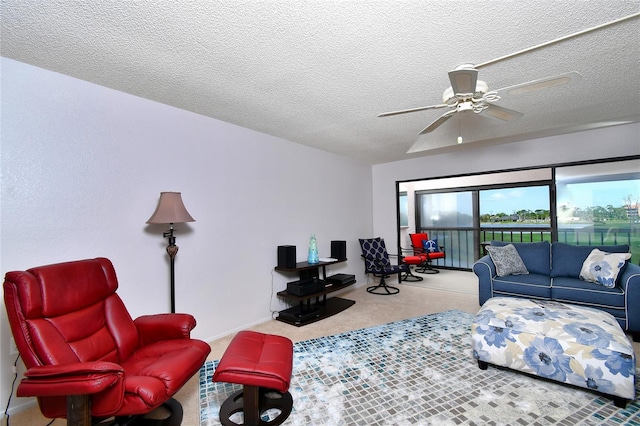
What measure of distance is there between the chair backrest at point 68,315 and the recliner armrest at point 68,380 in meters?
0.18

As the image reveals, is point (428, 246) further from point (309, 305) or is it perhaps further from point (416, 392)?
point (416, 392)

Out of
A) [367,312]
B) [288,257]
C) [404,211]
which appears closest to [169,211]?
[288,257]

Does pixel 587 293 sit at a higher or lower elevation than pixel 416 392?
higher

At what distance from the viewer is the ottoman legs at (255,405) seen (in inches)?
68.9

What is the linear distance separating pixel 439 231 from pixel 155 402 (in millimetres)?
7087

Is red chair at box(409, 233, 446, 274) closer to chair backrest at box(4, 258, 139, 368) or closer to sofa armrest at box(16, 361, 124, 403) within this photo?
chair backrest at box(4, 258, 139, 368)

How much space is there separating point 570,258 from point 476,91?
10.1ft

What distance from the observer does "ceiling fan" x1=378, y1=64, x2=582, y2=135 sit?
5.15 ft

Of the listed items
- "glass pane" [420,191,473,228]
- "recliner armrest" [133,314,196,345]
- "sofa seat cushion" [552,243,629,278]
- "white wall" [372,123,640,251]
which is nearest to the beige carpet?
"recliner armrest" [133,314,196,345]

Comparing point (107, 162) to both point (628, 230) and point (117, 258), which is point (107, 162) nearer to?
point (117, 258)

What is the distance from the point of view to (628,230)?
3.99 metres

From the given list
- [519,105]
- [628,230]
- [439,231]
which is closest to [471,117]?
[519,105]

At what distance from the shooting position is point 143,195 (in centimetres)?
256

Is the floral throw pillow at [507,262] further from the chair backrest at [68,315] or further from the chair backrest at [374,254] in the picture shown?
the chair backrest at [68,315]
